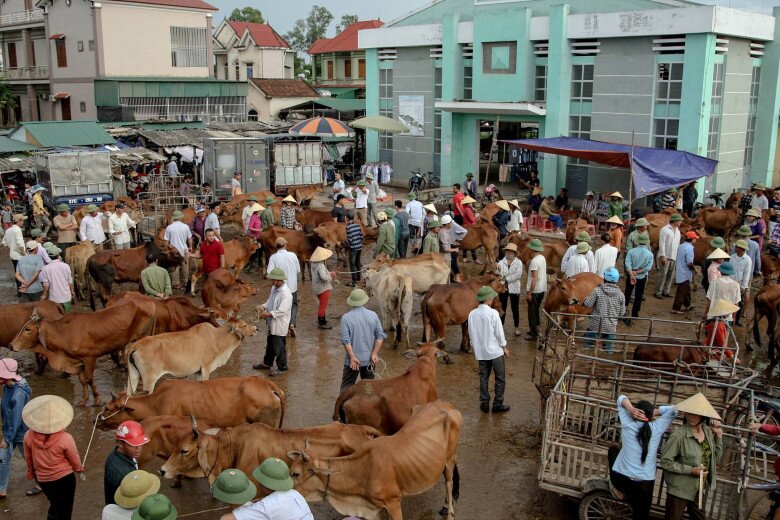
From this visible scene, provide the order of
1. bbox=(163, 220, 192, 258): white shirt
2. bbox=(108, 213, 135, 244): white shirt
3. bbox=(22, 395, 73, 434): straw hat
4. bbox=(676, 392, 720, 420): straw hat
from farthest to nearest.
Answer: bbox=(108, 213, 135, 244): white shirt
bbox=(163, 220, 192, 258): white shirt
bbox=(22, 395, 73, 434): straw hat
bbox=(676, 392, 720, 420): straw hat

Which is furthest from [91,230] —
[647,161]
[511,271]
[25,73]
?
[25,73]

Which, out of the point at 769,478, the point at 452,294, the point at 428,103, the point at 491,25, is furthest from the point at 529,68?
the point at 769,478

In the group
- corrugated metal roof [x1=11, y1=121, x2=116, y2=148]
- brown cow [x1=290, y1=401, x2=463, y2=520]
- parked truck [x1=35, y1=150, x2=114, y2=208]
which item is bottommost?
brown cow [x1=290, y1=401, x2=463, y2=520]

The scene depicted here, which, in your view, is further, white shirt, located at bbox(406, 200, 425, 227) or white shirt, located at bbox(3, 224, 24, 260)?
white shirt, located at bbox(406, 200, 425, 227)

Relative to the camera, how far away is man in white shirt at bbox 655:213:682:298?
47.7 ft

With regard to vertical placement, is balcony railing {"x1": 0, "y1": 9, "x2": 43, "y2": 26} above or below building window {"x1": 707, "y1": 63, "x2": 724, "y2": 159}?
above

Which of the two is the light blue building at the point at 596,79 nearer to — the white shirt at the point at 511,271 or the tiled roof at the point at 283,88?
the white shirt at the point at 511,271

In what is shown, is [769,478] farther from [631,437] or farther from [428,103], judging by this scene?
[428,103]

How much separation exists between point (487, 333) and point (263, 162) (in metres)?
16.2

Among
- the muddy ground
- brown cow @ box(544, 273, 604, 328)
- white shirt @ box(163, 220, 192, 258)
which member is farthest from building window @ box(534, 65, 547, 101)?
white shirt @ box(163, 220, 192, 258)

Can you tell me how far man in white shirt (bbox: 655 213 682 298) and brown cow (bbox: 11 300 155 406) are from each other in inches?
390

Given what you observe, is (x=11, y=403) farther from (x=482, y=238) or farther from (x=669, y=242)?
(x=669, y=242)

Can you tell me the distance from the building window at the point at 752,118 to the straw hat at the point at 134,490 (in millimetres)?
23925

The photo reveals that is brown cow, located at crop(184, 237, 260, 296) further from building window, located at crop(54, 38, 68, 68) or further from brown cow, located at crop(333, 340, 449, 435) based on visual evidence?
building window, located at crop(54, 38, 68, 68)
